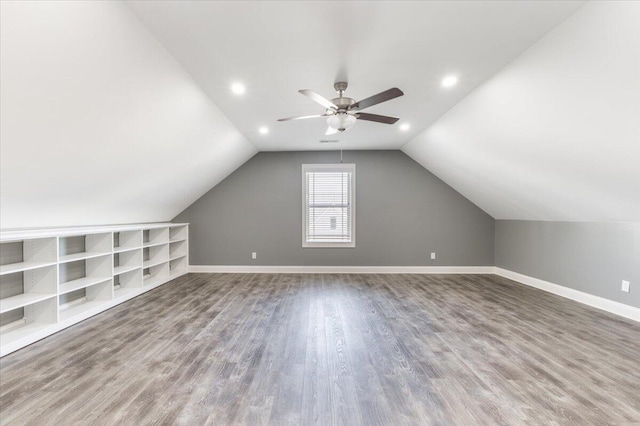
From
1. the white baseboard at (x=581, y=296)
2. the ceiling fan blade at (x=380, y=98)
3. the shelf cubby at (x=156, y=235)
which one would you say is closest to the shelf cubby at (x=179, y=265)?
the shelf cubby at (x=156, y=235)

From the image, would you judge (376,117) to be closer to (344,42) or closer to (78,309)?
(344,42)

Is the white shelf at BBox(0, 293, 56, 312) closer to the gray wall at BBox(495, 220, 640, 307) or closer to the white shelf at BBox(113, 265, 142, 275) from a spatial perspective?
the white shelf at BBox(113, 265, 142, 275)

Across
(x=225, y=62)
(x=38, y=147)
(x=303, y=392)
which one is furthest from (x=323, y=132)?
(x=303, y=392)

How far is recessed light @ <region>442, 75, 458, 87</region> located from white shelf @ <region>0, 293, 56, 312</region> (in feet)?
15.5

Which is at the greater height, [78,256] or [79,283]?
[78,256]

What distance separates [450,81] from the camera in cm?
301

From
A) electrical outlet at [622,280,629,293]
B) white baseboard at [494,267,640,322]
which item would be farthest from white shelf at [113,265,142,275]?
electrical outlet at [622,280,629,293]

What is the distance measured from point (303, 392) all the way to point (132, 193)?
3.62 metres

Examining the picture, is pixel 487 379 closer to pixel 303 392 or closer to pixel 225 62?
pixel 303 392

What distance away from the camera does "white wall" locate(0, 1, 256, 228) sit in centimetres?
178

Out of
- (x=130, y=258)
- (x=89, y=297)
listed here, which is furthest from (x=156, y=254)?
(x=89, y=297)

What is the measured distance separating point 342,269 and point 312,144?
2.65 meters

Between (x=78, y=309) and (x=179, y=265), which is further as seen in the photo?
(x=179, y=265)

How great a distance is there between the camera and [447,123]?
4129 millimetres
